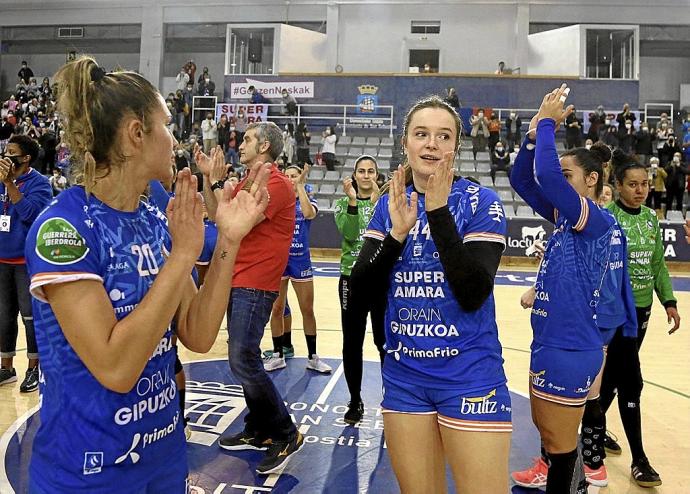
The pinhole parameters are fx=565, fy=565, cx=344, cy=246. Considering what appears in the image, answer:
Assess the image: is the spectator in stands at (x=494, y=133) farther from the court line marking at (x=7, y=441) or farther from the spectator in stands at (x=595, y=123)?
the court line marking at (x=7, y=441)

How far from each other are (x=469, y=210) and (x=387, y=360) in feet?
2.08

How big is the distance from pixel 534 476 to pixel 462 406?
65.7 inches

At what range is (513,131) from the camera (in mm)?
18891

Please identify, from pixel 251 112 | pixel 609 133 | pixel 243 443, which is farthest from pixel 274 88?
pixel 243 443

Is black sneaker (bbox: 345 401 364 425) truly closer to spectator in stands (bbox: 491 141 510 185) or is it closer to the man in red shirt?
the man in red shirt

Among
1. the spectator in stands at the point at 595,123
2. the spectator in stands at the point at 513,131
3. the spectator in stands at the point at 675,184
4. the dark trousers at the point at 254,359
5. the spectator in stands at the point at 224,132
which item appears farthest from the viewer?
the spectator in stands at the point at 224,132

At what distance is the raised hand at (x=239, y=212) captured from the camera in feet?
5.16

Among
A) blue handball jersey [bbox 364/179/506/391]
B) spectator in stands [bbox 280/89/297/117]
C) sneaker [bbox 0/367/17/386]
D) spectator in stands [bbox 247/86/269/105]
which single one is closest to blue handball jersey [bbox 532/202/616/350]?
blue handball jersey [bbox 364/179/506/391]

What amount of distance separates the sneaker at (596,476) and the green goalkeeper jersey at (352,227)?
89.0 inches

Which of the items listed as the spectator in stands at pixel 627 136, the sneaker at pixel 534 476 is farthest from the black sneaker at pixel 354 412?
the spectator in stands at pixel 627 136

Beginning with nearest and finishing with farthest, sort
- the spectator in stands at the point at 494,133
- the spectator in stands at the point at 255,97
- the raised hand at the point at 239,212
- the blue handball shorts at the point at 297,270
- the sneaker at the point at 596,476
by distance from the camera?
1. the raised hand at the point at 239,212
2. the sneaker at the point at 596,476
3. the blue handball shorts at the point at 297,270
4. the spectator in stands at the point at 494,133
5. the spectator in stands at the point at 255,97

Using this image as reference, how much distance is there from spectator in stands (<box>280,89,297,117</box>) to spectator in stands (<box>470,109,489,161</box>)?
6.38 m

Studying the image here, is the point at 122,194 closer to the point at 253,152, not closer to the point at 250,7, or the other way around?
the point at 253,152

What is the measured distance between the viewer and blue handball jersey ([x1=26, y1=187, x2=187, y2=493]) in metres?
1.32
